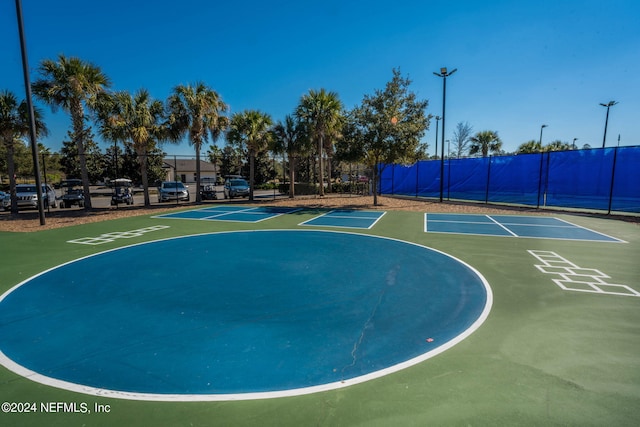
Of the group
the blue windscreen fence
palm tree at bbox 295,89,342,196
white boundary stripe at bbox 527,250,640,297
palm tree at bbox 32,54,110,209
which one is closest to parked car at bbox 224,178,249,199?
palm tree at bbox 295,89,342,196

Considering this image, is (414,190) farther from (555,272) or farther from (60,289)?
(60,289)

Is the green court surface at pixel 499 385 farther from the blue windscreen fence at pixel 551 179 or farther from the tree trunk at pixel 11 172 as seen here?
the tree trunk at pixel 11 172

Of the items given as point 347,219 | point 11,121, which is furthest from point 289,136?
point 11,121

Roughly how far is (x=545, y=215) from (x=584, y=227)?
3289 millimetres

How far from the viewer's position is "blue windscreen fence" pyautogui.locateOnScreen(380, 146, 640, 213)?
48.5ft

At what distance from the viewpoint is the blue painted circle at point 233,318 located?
3.56 meters

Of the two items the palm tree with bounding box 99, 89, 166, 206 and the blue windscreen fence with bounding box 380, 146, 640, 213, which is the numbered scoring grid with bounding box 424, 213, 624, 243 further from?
the palm tree with bounding box 99, 89, 166, 206

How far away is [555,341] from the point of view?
417 cm

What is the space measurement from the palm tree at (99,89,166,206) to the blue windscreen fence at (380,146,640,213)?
20.4m

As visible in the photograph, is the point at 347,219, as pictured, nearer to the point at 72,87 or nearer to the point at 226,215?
the point at 226,215

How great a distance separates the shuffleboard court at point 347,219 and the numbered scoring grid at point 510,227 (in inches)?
96.5

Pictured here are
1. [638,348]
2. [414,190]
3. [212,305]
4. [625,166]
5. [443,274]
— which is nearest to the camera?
[638,348]

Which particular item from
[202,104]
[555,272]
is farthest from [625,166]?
[202,104]

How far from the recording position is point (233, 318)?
482cm
